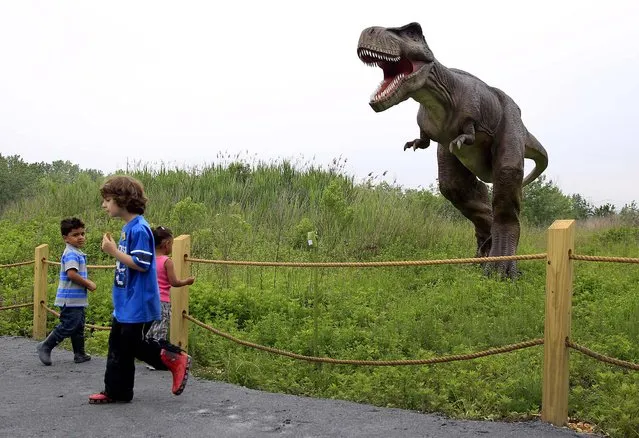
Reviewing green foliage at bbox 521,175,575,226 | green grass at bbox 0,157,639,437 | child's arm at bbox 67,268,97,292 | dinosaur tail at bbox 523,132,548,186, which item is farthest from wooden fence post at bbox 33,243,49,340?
green foliage at bbox 521,175,575,226

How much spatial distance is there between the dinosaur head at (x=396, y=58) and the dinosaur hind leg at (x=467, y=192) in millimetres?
1933

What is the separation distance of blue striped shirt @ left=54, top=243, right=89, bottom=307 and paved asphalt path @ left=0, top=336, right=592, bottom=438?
90 centimetres

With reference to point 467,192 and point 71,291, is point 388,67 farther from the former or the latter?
point 71,291

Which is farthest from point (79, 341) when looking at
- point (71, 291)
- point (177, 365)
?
point (177, 365)

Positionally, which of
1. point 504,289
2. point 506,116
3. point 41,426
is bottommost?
point 41,426

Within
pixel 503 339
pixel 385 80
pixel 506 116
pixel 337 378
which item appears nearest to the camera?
pixel 337 378

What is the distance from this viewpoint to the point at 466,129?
302 inches

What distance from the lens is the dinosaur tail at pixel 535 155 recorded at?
371 inches

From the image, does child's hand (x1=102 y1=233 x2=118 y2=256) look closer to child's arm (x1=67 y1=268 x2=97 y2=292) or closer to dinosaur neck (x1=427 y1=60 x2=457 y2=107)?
child's arm (x1=67 y1=268 x2=97 y2=292)

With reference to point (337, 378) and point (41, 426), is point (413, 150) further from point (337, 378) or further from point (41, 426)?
point (41, 426)

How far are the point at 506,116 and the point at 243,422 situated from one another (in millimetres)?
5665

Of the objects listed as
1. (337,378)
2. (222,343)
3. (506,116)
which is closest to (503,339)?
(337,378)

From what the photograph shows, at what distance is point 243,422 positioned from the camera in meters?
3.96

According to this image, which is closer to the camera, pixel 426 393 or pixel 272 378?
pixel 426 393
